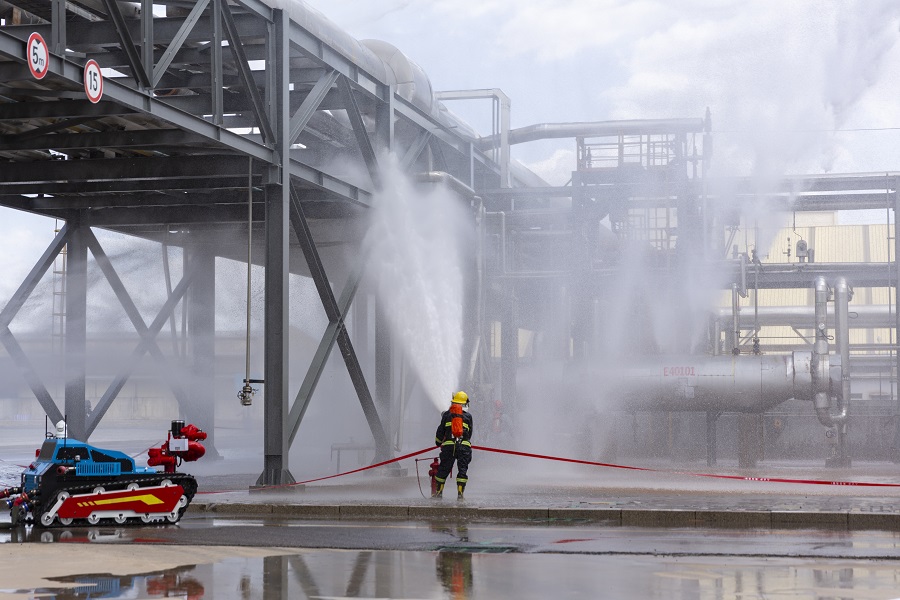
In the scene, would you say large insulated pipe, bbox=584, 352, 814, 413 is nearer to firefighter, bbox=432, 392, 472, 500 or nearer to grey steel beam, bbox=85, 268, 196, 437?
grey steel beam, bbox=85, 268, 196, 437

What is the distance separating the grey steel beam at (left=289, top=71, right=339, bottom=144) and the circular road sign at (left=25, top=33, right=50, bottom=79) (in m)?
6.16

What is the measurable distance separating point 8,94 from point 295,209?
511 cm

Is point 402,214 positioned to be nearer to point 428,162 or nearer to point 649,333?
point 428,162

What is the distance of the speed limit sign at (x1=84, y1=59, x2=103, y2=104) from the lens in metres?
13.0

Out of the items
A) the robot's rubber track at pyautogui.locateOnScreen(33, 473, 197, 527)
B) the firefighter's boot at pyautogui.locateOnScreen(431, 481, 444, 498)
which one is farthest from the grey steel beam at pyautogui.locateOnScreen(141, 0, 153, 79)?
the firefighter's boot at pyautogui.locateOnScreen(431, 481, 444, 498)

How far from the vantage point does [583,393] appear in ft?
86.7

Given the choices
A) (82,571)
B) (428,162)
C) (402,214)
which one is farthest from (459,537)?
(428,162)

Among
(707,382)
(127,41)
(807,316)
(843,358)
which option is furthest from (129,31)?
(807,316)

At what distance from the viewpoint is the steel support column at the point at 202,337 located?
27.2m

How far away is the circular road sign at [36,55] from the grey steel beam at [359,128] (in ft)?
27.2

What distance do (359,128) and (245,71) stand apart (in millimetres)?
4111

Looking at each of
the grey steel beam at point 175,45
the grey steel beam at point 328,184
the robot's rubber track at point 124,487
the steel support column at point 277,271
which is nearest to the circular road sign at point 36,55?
the grey steel beam at point 175,45

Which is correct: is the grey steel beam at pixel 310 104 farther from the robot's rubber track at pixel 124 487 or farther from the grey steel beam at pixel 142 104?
the robot's rubber track at pixel 124 487

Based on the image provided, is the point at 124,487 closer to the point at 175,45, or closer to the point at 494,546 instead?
the point at 494,546
